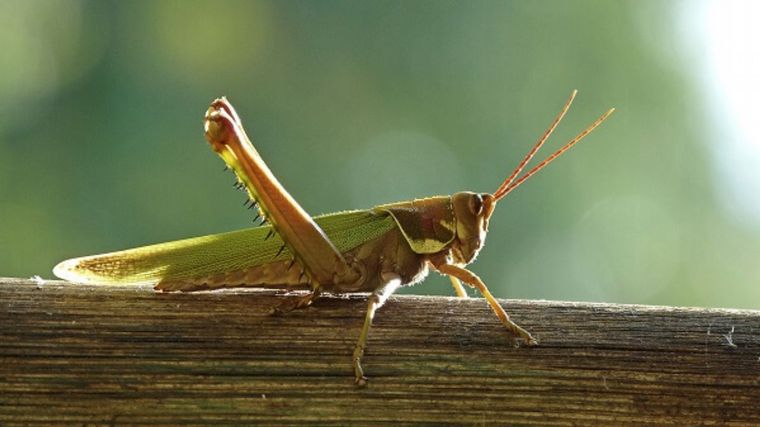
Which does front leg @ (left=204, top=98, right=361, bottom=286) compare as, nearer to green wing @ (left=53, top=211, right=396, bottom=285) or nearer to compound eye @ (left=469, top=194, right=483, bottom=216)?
green wing @ (left=53, top=211, right=396, bottom=285)

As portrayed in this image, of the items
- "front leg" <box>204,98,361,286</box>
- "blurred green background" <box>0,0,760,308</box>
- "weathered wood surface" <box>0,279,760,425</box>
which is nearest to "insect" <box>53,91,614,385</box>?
"front leg" <box>204,98,361,286</box>

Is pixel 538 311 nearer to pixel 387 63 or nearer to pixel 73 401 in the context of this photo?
pixel 73 401

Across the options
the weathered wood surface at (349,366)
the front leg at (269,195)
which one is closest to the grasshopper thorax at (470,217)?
the front leg at (269,195)

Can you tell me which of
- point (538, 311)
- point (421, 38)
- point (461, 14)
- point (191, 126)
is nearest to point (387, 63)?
point (421, 38)

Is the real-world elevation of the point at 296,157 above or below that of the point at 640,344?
above

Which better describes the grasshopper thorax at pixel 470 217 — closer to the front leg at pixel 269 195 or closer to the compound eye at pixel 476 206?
the compound eye at pixel 476 206

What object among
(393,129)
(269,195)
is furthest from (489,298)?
(393,129)
